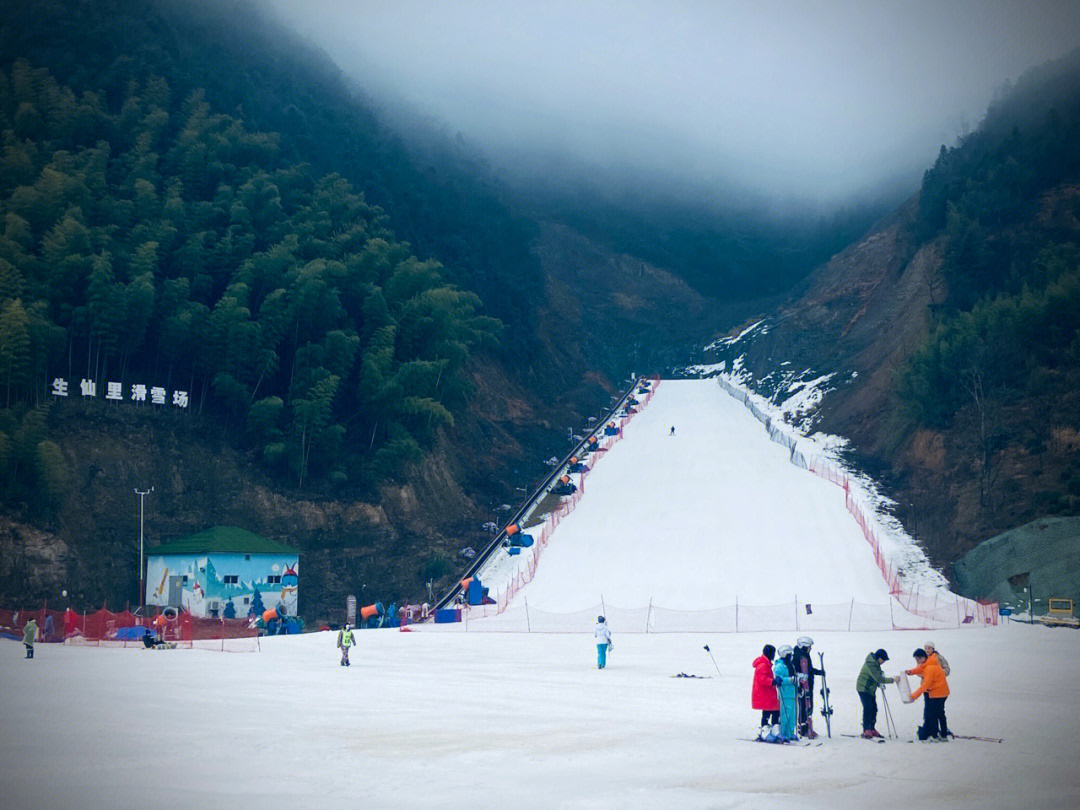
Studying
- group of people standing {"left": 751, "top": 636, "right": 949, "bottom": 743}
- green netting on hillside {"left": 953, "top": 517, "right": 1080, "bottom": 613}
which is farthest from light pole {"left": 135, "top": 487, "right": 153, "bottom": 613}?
group of people standing {"left": 751, "top": 636, "right": 949, "bottom": 743}

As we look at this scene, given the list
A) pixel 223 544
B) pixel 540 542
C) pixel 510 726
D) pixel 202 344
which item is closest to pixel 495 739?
pixel 510 726

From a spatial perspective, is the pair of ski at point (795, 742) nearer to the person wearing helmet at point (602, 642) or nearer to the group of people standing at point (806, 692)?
the group of people standing at point (806, 692)

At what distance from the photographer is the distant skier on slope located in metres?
15.0

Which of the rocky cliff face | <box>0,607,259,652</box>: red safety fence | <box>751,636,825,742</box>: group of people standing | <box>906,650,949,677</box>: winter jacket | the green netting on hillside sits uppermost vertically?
the rocky cliff face

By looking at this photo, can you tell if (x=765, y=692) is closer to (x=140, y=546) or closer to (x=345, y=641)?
(x=345, y=641)

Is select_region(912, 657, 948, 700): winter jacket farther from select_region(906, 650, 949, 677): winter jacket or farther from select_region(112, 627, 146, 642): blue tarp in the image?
select_region(112, 627, 146, 642): blue tarp

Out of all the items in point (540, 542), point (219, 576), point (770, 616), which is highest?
point (540, 542)

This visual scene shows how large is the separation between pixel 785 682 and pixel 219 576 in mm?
31339

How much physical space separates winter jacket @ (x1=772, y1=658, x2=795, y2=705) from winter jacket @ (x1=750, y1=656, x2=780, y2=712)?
11 cm

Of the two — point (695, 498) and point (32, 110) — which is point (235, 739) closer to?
point (695, 498)

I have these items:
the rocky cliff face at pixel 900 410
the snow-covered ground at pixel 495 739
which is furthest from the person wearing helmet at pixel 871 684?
the rocky cliff face at pixel 900 410

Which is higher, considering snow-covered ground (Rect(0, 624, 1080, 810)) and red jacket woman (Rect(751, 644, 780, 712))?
red jacket woman (Rect(751, 644, 780, 712))

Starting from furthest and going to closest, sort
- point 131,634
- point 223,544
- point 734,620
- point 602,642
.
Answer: point 223,544
point 734,620
point 131,634
point 602,642

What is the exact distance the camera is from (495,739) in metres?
15.0
